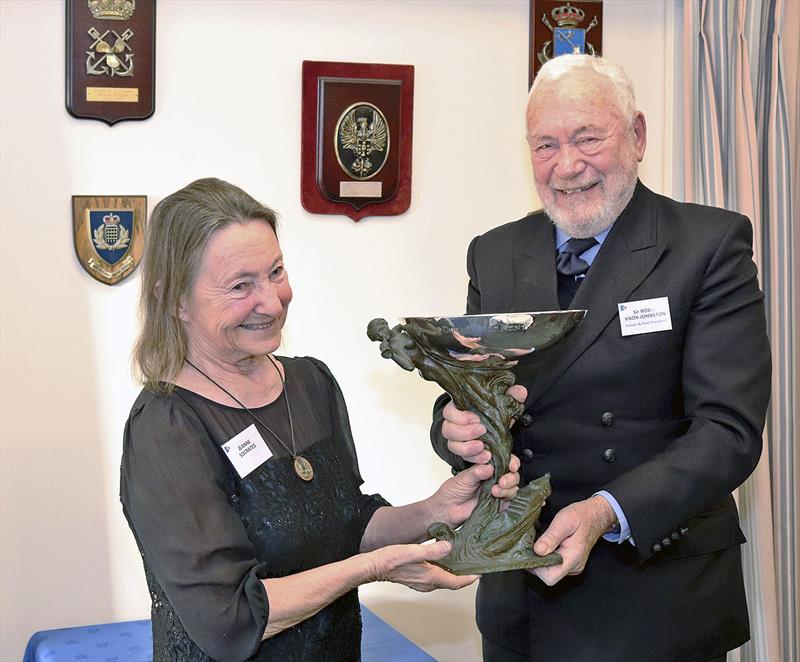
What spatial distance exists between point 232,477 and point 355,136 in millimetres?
1782

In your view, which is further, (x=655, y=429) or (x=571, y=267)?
(x=571, y=267)

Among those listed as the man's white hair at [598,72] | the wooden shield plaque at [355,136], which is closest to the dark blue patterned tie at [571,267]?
the man's white hair at [598,72]

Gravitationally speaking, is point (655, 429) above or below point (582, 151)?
below

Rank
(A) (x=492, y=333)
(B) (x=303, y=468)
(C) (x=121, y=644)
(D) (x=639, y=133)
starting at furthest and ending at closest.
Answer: (C) (x=121, y=644) → (D) (x=639, y=133) → (B) (x=303, y=468) → (A) (x=492, y=333)

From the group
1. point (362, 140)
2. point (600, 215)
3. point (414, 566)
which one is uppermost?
point (362, 140)

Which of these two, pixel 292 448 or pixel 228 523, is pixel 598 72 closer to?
pixel 292 448

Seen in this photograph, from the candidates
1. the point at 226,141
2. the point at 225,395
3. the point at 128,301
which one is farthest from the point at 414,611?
the point at 225,395

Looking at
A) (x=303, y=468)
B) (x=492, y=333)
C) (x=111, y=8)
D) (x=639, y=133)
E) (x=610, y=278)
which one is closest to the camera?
(x=492, y=333)

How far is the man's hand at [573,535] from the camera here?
180 centimetres

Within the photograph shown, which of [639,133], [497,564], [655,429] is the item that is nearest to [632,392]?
[655,429]

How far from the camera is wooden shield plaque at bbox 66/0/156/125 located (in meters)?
3.15

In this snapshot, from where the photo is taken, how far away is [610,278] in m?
2.05

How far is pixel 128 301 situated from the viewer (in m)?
3.29

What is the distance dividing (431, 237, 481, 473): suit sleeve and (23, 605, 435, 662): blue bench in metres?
0.98
